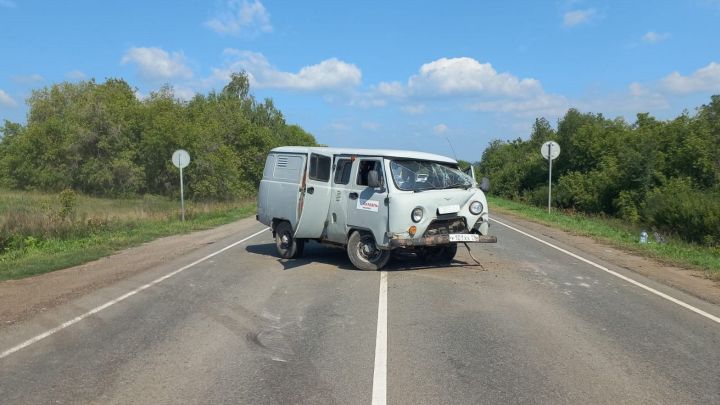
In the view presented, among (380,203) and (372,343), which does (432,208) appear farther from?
(372,343)

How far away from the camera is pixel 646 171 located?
29703 mm

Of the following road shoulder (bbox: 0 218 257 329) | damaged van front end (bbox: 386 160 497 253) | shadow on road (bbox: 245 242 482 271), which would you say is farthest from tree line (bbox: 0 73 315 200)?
damaged van front end (bbox: 386 160 497 253)

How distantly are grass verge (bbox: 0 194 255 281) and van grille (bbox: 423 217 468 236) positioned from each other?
8013 mm

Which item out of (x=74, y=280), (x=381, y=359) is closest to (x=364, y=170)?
(x=74, y=280)

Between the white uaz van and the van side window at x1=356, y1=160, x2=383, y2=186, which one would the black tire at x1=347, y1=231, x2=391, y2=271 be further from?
the van side window at x1=356, y1=160, x2=383, y2=186

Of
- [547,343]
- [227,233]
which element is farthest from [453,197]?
[227,233]

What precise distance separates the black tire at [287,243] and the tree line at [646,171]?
45.9 ft

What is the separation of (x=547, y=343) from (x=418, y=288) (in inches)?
128

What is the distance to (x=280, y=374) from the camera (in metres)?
5.27

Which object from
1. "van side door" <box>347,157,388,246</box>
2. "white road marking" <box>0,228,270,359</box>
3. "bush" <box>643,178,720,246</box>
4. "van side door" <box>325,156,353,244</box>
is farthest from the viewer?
"bush" <box>643,178,720,246</box>

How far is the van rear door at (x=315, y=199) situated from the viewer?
463 inches

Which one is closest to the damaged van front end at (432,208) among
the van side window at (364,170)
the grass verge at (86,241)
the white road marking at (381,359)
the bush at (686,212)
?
the van side window at (364,170)

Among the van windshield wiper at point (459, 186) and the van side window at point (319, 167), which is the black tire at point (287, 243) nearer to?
the van side window at point (319, 167)

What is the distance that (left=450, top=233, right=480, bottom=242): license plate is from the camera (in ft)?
34.5
